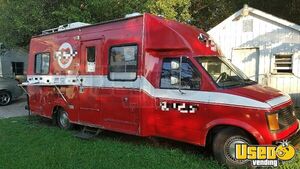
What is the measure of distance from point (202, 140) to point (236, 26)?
799 centimetres

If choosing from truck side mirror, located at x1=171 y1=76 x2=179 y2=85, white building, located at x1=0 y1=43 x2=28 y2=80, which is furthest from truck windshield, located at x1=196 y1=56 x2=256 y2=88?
white building, located at x1=0 y1=43 x2=28 y2=80

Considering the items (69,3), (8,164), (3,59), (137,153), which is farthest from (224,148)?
(3,59)

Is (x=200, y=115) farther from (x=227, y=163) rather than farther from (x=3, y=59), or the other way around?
(x=3, y=59)

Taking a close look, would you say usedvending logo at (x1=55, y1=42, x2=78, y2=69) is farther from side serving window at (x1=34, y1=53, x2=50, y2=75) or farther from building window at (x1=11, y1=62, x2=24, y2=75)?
building window at (x1=11, y1=62, x2=24, y2=75)

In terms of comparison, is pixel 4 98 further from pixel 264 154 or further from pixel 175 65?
pixel 264 154

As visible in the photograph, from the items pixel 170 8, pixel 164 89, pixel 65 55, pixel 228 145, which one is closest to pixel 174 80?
pixel 164 89

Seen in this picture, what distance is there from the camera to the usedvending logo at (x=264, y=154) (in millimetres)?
5832

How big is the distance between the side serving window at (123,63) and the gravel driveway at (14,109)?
22.8 feet

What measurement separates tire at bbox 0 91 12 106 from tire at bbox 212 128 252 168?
521 inches

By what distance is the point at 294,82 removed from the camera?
41.9 ft

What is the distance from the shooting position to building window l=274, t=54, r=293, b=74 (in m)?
12.8

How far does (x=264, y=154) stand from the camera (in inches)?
230

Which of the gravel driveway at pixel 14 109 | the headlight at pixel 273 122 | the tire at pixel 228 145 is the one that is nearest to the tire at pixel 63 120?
the gravel driveway at pixel 14 109

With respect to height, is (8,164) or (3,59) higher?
(3,59)
